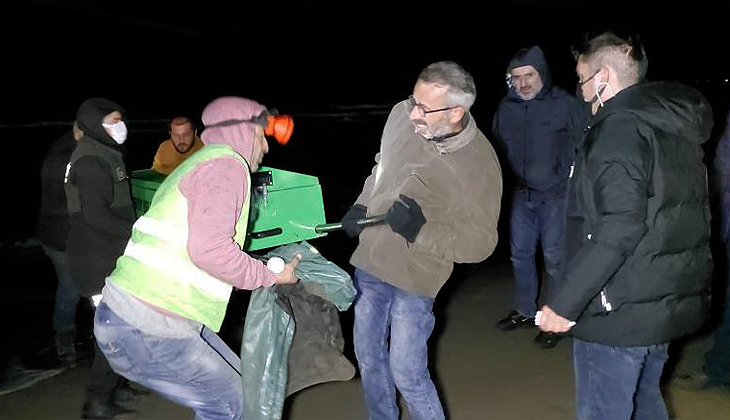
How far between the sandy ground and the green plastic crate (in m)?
1.05

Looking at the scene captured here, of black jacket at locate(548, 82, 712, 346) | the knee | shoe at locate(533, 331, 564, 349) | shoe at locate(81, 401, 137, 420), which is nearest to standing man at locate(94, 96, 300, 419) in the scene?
the knee

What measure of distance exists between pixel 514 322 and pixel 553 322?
262 cm

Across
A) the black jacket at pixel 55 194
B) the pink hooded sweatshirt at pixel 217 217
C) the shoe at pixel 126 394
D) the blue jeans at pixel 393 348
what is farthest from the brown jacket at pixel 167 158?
the pink hooded sweatshirt at pixel 217 217

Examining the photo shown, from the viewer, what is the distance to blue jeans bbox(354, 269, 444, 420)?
320 centimetres

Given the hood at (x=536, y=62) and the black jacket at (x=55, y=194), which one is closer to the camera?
the black jacket at (x=55, y=194)

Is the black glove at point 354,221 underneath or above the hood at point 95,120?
underneath

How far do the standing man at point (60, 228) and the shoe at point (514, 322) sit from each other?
302 cm

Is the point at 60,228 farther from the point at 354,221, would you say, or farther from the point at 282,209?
the point at 354,221

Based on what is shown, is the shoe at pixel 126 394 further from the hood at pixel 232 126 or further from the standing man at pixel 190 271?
the hood at pixel 232 126

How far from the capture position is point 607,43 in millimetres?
2625

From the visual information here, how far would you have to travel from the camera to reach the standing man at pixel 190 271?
2.43 meters

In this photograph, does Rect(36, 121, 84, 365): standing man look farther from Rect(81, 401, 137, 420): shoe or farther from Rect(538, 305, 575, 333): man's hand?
Rect(538, 305, 575, 333): man's hand

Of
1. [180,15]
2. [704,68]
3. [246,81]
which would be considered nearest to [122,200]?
[704,68]

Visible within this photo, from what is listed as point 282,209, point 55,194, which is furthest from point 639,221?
point 55,194
